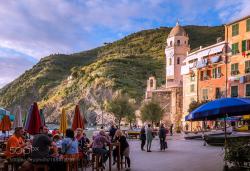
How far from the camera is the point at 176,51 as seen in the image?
Result: 3730 inches

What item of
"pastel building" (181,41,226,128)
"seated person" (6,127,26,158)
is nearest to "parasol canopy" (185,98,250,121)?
"seated person" (6,127,26,158)

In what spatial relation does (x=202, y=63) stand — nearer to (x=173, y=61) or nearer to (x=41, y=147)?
(x=173, y=61)

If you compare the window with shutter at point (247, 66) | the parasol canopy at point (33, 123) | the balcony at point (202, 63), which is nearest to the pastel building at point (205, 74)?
the balcony at point (202, 63)

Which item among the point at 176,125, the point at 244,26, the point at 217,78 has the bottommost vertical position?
the point at 176,125

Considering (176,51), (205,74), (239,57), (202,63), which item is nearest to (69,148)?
(239,57)

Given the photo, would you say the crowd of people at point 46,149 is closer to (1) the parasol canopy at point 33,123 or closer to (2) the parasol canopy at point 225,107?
(1) the parasol canopy at point 33,123

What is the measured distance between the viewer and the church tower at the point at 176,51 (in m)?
94.6

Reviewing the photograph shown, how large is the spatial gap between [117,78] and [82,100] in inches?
578

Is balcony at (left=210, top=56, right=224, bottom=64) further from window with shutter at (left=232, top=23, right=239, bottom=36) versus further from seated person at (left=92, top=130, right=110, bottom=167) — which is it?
seated person at (left=92, top=130, right=110, bottom=167)

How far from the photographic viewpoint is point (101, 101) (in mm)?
150000

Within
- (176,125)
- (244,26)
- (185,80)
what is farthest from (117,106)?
(244,26)

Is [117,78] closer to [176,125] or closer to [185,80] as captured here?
[176,125]

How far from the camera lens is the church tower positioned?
94625 millimetres

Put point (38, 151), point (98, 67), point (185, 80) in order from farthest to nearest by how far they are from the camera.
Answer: point (98, 67) → point (185, 80) → point (38, 151)
